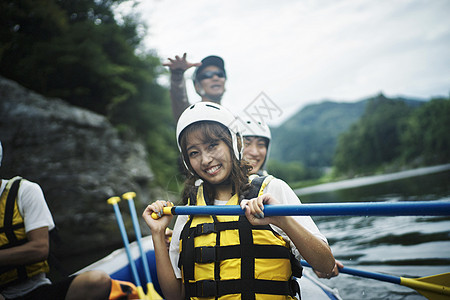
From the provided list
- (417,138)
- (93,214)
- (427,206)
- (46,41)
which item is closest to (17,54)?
(46,41)

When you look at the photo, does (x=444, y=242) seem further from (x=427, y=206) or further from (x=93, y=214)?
(x=93, y=214)

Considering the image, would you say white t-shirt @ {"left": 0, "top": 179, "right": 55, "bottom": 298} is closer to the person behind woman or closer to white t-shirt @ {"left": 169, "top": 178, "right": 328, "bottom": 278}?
white t-shirt @ {"left": 169, "top": 178, "right": 328, "bottom": 278}

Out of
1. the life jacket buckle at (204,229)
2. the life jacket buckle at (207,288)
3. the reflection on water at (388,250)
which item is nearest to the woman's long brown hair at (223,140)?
the life jacket buckle at (204,229)

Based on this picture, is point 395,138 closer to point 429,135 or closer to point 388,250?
point 429,135

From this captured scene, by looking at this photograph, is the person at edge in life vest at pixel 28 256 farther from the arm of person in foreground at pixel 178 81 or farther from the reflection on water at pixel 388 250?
the reflection on water at pixel 388 250

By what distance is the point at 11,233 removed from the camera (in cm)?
197

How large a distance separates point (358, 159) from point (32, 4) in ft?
163

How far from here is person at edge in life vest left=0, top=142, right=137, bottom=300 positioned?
192 centimetres

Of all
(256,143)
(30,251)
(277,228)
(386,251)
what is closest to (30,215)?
(30,251)

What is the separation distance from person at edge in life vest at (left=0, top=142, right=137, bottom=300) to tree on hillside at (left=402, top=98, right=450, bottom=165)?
3922cm

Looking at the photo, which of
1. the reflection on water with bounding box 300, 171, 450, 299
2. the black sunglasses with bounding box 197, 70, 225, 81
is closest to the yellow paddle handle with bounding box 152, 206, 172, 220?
the black sunglasses with bounding box 197, 70, 225, 81

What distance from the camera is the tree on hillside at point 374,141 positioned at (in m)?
45.8

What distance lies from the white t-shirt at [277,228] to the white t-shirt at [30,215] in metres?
1.12

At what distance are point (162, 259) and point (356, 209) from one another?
1092 millimetres
